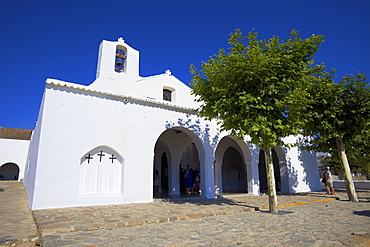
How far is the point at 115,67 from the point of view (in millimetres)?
12586

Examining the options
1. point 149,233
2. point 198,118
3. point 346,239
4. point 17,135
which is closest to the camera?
point 346,239

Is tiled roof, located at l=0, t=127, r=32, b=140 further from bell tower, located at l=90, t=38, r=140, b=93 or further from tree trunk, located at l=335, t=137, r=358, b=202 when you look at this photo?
tree trunk, located at l=335, t=137, r=358, b=202

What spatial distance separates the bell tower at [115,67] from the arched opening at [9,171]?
2439cm

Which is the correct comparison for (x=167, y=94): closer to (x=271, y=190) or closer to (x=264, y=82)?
(x=264, y=82)

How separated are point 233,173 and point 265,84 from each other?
37.4 ft

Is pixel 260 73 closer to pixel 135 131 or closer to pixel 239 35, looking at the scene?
pixel 239 35

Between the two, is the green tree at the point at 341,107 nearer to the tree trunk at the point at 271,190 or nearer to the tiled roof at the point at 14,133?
the tree trunk at the point at 271,190

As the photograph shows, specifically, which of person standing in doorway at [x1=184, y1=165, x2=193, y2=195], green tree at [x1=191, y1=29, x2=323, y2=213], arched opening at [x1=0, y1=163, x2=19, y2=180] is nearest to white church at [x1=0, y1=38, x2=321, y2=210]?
person standing in doorway at [x1=184, y1=165, x2=193, y2=195]

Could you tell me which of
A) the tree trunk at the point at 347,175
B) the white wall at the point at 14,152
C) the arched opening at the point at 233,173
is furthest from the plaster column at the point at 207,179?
the white wall at the point at 14,152

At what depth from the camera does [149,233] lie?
4.57 meters

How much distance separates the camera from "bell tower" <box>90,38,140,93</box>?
38.7ft

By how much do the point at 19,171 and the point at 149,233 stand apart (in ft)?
95.6

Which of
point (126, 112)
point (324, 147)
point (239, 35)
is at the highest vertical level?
point (239, 35)

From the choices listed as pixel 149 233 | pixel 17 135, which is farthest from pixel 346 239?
pixel 17 135
